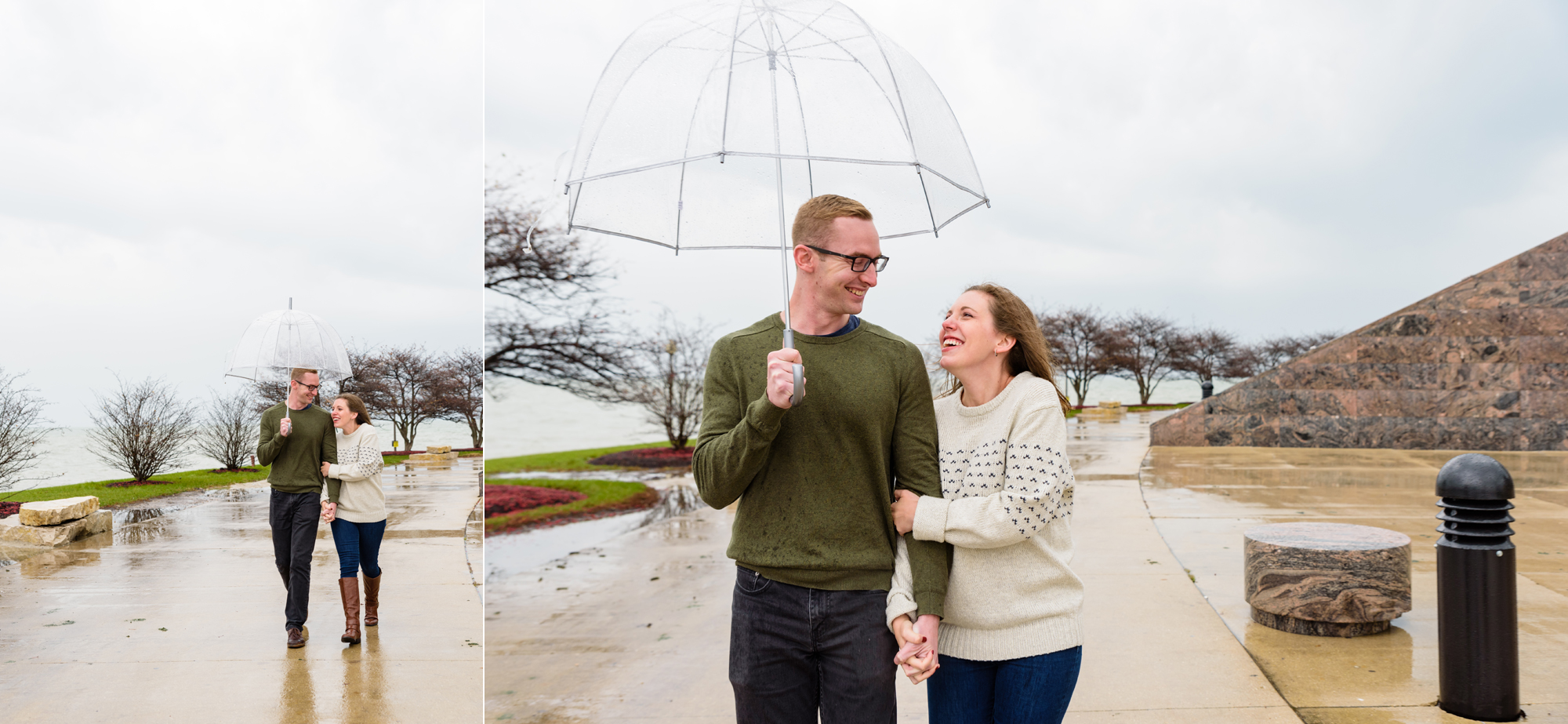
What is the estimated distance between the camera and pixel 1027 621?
2.17 metres

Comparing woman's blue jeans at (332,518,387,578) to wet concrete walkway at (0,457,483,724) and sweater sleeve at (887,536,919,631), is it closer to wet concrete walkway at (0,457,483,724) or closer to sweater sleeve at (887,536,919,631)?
wet concrete walkway at (0,457,483,724)

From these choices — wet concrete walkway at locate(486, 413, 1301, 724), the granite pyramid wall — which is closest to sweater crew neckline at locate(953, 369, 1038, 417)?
wet concrete walkway at locate(486, 413, 1301, 724)

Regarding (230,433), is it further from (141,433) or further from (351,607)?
(351,607)

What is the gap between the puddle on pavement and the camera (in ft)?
27.8

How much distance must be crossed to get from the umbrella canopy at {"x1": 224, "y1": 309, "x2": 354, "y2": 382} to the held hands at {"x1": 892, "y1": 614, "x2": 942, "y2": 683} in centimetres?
582

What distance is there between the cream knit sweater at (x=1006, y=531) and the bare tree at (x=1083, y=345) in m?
34.9

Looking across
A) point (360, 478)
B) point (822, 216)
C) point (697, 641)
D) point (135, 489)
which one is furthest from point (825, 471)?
point (135, 489)

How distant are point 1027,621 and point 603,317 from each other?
12559 mm

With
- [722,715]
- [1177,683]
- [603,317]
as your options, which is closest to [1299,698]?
[1177,683]

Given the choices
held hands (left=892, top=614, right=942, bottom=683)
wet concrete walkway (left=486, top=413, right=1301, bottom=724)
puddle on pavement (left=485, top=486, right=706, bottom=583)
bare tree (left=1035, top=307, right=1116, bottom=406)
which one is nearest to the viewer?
held hands (left=892, top=614, right=942, bottom=683)

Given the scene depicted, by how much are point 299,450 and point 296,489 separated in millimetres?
252

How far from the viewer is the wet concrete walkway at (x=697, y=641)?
4195 mm

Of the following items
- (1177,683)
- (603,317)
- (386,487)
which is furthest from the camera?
(386,487)

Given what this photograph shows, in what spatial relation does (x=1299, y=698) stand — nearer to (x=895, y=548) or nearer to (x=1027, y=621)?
(x=1027, y=621)
